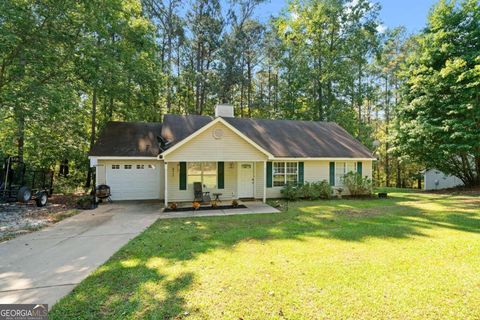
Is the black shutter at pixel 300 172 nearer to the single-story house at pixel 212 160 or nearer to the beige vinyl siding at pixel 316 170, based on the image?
the single-story house at pixel 212 160

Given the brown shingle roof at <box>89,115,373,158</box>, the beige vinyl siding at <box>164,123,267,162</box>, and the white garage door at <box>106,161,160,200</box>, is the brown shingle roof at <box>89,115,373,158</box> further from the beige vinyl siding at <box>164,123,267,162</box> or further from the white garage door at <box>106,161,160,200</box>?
the beige vinyl siding at <box>164,123,267,162</box>

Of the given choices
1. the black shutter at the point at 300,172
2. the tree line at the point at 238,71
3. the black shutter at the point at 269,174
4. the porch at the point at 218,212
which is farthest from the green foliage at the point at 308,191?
the tree line at the point at 238,71

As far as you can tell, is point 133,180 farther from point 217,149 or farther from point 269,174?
point 269,174

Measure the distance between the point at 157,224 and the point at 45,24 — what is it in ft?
34.3

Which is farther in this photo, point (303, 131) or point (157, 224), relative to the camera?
point (303, 131)

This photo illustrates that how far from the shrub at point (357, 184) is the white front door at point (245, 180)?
5.42 meters

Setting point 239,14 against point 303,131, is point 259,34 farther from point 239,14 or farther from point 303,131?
point 303,131

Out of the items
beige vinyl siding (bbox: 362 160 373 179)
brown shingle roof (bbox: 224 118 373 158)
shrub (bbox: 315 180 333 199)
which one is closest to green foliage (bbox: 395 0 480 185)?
beige vinyl siding (bbox: 362 160 373 179)

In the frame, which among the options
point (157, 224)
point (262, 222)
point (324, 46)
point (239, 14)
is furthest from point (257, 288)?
point (239, 14)

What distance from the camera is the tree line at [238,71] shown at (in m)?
12.1

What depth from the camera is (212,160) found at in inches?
473

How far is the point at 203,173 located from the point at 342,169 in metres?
8.04

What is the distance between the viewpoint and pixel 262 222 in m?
8.65

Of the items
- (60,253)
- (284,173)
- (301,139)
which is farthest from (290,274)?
(301,139)
